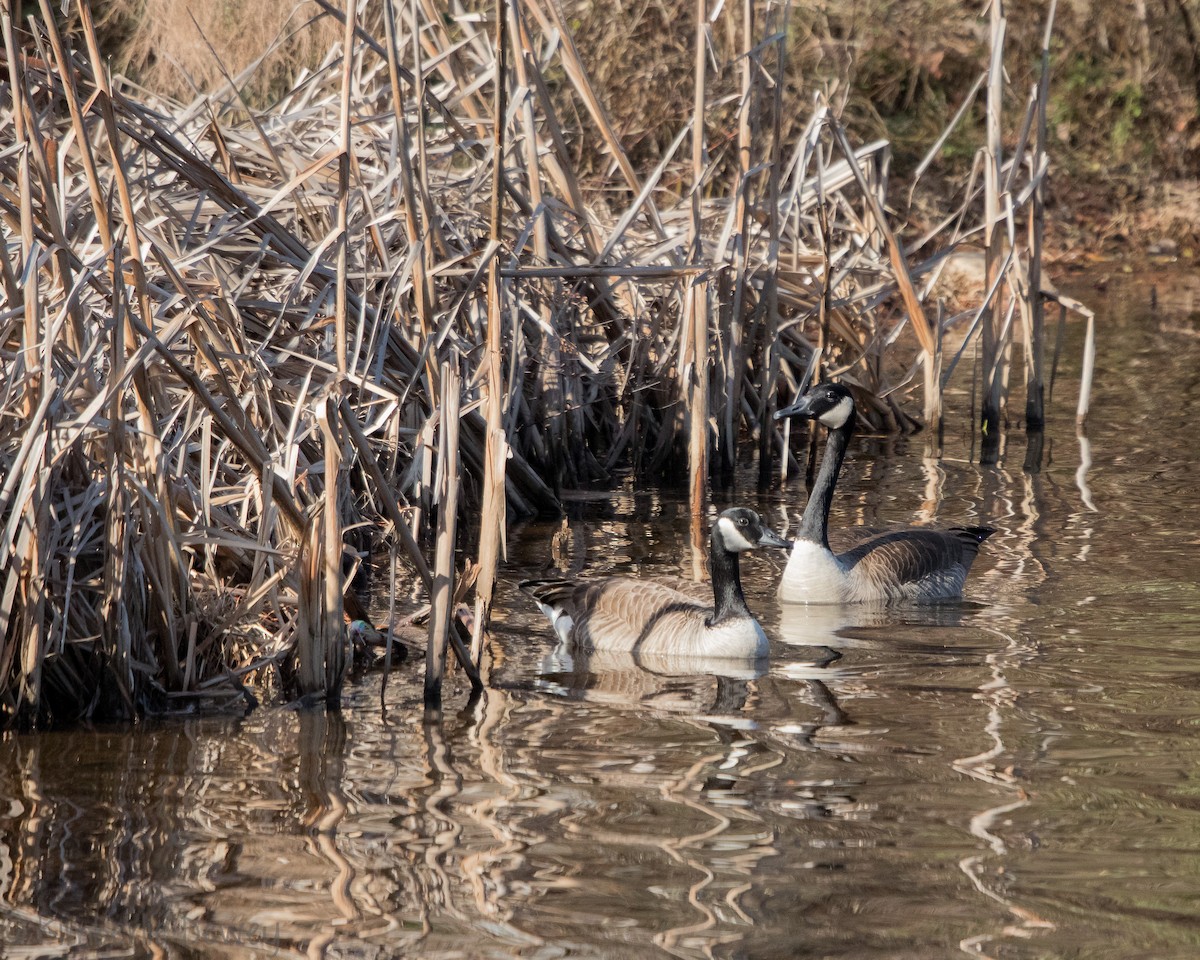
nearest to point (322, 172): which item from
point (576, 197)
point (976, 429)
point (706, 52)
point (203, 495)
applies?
point (576, 197)

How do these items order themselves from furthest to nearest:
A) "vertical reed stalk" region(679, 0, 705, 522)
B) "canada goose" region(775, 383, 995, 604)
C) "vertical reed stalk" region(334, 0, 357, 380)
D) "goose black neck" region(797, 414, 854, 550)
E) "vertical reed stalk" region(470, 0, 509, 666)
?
"vertical reed stalk" region(679, 0, 705, 522) → "goose black neck" region(797, 414, 854, 550) → "canada goose" region(775, 383, 995, 604) → "vertical reed stalk" region(470, 0, 509, 666) → "vertical reed stalk" region(334, 0, 357, 380)

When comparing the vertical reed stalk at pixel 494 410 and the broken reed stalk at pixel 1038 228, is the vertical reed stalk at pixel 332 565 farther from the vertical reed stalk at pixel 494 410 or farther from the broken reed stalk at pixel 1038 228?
the broken reed stalk at pixel 1038 228

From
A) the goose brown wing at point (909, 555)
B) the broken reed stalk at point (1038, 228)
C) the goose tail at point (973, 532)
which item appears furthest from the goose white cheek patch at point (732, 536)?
the broken reed stalk at point (1038, 228)

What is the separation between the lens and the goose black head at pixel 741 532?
690 centimetres

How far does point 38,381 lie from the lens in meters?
5.28

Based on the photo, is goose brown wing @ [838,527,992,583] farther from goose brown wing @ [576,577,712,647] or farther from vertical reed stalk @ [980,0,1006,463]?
vertical reed stalk @ [980,0,1006,463]

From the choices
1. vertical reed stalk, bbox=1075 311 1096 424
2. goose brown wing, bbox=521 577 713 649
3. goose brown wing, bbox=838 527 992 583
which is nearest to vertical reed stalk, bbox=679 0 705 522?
goose brown wing, bbox=838 527 992 583

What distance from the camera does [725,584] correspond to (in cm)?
689

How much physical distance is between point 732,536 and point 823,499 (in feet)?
4.49

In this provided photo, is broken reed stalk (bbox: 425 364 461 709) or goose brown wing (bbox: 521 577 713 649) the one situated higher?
broken reed stalk (bbox: 425 364 461 709)

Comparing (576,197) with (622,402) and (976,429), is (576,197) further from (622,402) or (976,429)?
(976,429)

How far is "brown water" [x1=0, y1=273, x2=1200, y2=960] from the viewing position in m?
3.97

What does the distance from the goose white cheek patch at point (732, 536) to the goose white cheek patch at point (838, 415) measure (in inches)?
79.5

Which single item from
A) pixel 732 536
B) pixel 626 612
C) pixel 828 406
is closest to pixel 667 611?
pixel 626 612
